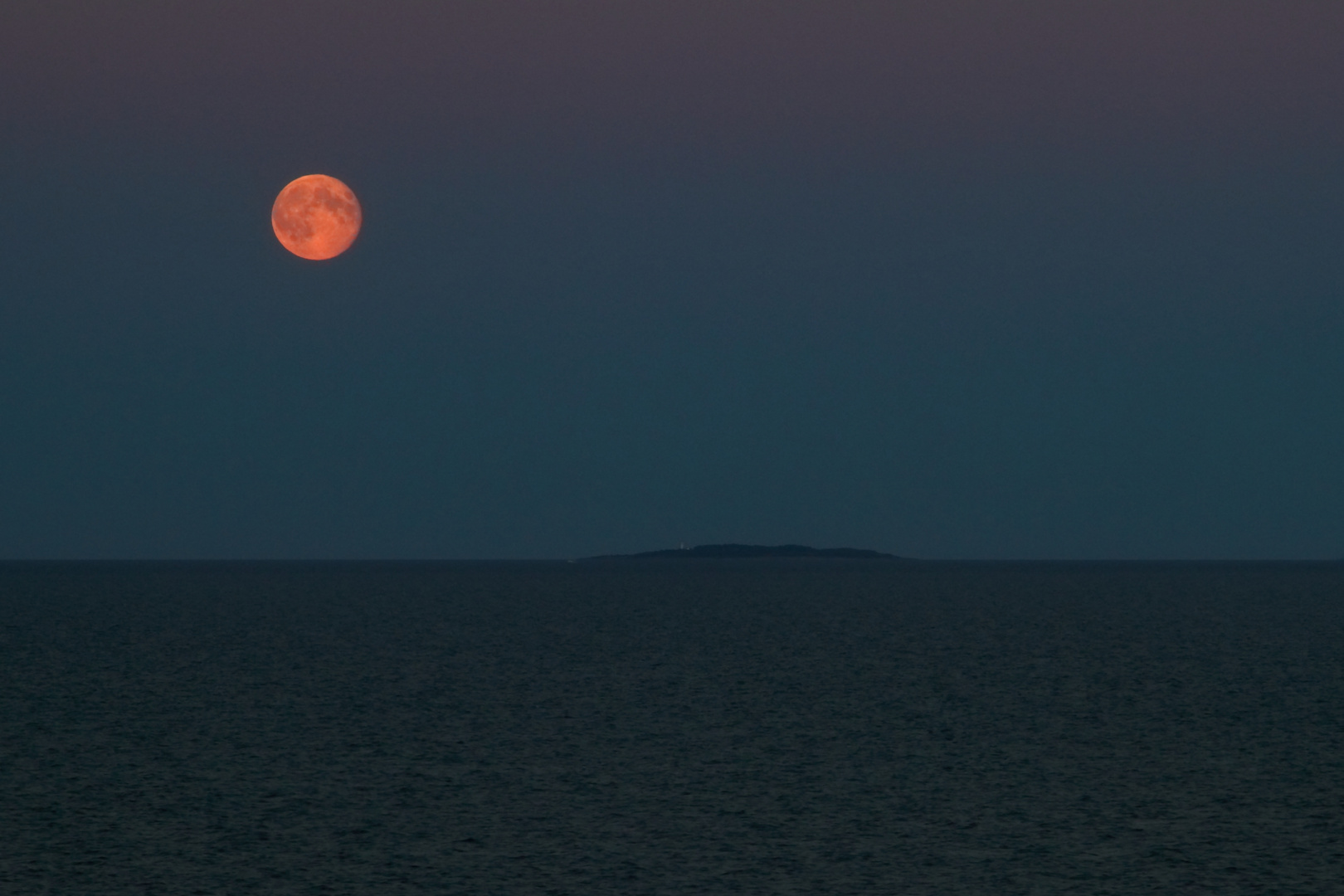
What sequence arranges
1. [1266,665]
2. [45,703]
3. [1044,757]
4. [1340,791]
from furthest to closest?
[1266,665]
[45,703]
[1044,757]
[1340,791]

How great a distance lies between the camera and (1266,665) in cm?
5675

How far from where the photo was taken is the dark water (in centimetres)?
1970

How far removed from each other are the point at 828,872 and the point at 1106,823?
568 centimetres

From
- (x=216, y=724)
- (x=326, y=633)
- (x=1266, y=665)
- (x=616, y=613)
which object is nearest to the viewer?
(x=216, y=724)

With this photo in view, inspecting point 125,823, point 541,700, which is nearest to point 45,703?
point 541,700

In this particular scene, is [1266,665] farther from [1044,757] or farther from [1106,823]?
[1106,823]

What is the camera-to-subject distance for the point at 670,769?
28359mm

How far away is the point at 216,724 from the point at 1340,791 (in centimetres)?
2442

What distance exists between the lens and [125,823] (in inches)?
891

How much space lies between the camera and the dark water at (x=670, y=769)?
19703 mm

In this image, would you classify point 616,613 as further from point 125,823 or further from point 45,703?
point 125,823

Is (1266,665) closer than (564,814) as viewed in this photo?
No

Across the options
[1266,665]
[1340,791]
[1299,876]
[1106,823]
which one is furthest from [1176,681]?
[1299,876]

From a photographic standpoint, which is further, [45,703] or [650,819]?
[45,703]
